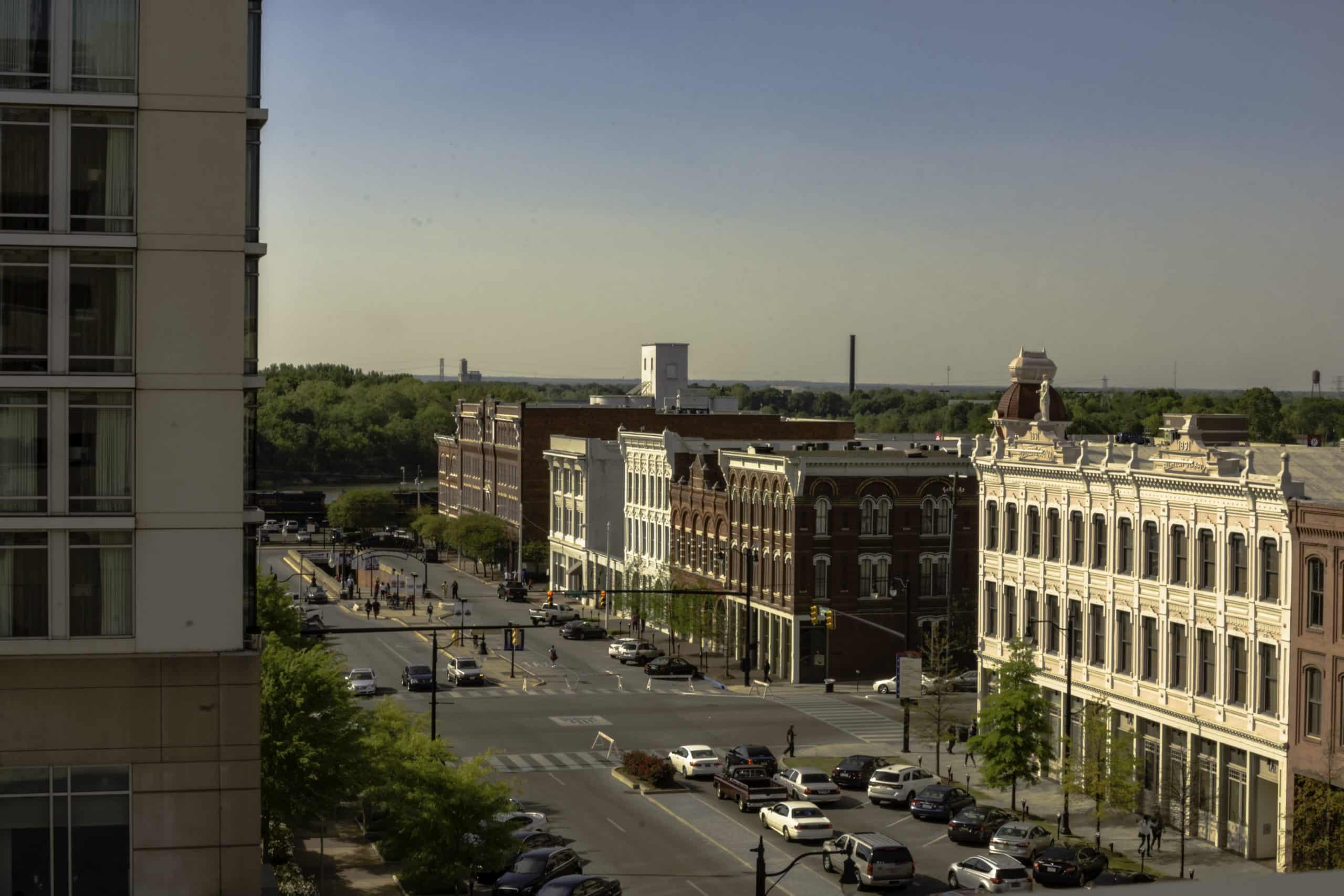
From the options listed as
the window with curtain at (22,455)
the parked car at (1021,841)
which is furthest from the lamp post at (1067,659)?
the window with curtain at (22,455)

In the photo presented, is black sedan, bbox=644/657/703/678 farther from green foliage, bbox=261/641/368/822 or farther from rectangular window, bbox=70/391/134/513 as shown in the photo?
rectangular window, bbox=70/391/134/513

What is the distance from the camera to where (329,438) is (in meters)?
193

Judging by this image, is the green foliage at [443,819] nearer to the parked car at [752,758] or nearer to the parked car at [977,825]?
the parked car at [977,825]

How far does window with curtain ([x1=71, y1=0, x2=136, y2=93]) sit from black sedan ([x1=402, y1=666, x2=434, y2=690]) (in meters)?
56.4

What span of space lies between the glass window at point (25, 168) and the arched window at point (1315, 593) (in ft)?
118

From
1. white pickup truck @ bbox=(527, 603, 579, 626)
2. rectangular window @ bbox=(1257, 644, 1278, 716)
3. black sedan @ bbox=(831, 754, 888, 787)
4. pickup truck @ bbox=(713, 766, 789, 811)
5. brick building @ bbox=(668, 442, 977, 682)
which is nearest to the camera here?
rectangular window @ bbox=(1257, 644, 1278, 716)

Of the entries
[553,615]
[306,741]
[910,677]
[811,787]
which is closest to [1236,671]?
[811,787]

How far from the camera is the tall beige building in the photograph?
945 inches

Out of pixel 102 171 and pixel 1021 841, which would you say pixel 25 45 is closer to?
pixel 102 171

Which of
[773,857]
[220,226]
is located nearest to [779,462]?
[773,857]

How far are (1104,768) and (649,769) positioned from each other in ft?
53.5

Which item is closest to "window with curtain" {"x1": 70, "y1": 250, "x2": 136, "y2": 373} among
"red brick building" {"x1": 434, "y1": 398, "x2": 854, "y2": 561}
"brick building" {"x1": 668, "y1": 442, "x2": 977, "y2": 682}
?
"brick building" {"x1": 668, "y1": 442, "x2": 977, "y2": 682}

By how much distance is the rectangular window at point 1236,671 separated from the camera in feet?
163

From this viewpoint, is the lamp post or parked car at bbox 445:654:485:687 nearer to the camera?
the lamp post
